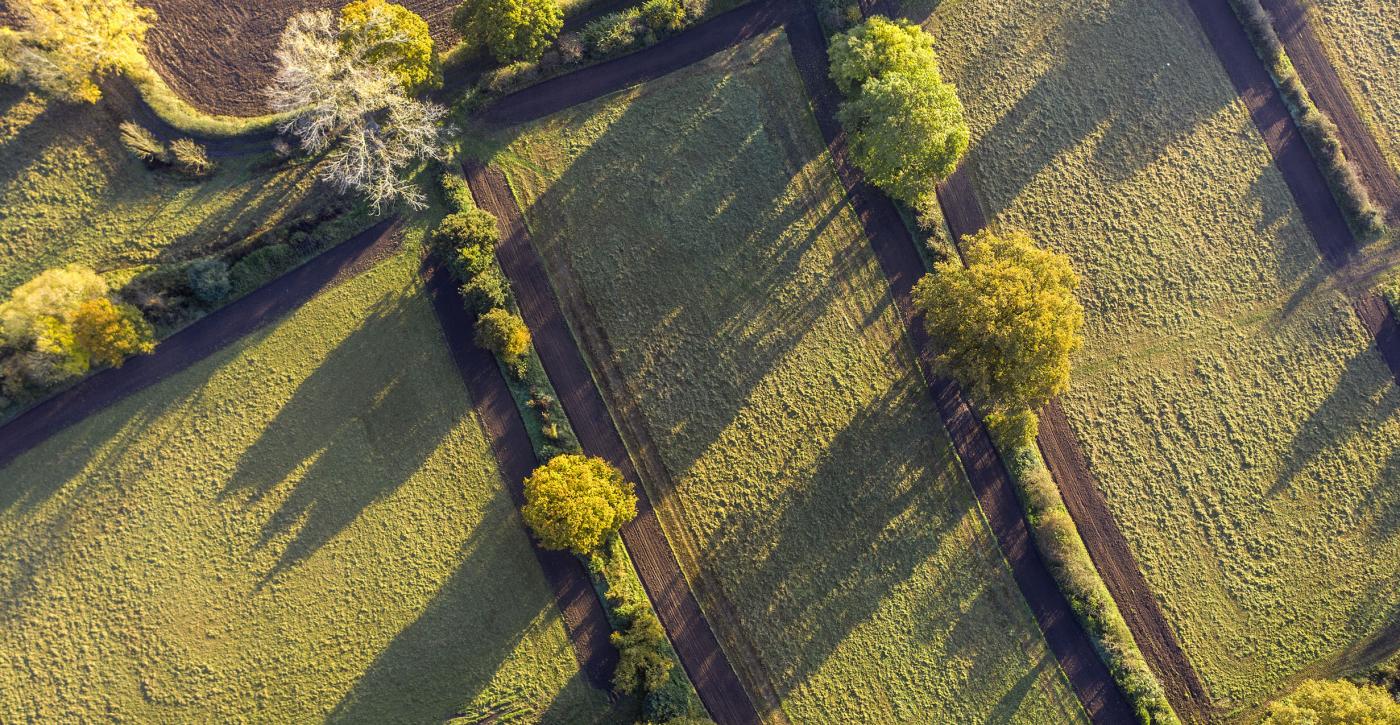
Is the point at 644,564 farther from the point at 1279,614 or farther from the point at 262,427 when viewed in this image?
the point at 1279,614

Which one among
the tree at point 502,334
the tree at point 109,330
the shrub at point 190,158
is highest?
the shrub at point 190,158

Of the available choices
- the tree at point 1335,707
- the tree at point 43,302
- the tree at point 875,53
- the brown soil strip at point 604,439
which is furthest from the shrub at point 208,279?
the tree at point 1335,707

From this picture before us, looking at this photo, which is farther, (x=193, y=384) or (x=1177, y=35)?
(x=1177, y=35)

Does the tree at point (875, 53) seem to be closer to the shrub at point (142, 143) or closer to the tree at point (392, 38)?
the tree at point (392, 38)

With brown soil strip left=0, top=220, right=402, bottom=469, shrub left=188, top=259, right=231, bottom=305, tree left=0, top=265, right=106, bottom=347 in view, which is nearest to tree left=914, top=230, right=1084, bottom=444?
brown soil strip left=0, top=220, right=402, bottom=469

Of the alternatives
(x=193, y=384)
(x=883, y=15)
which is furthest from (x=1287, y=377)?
(x=193, y=384)

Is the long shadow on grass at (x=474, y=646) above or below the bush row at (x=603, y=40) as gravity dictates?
below
